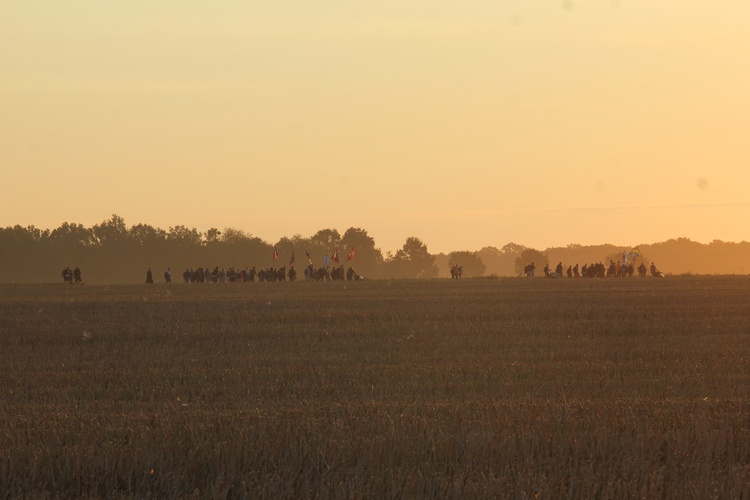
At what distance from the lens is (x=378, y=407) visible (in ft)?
45.6

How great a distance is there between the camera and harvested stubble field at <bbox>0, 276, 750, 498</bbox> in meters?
10.0

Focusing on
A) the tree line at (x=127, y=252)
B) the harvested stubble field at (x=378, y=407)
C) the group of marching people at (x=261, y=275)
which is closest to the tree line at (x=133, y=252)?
the tree line at (x=127, y=252)

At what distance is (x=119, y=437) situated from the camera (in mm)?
11734

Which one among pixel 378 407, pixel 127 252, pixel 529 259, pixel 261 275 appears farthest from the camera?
pixel 529 259

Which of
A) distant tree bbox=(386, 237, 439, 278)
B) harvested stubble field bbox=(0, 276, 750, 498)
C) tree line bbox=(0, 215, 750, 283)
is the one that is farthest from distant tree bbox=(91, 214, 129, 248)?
harvested stubble field bbox=(0, 276, 750, 498)

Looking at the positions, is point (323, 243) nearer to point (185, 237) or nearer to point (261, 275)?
point (185, 237)

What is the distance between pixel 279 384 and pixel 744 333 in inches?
588

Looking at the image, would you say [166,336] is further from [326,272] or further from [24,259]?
[24,259]

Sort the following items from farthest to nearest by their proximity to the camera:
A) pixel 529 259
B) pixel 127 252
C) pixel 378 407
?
pixel 529 259 < pixel 127 252 < pixel 378 407

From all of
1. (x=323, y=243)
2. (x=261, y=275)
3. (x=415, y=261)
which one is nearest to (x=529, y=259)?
(x=415, y=261)

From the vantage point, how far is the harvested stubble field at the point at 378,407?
10039 mm

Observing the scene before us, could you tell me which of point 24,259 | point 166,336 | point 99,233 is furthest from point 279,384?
point 99,233

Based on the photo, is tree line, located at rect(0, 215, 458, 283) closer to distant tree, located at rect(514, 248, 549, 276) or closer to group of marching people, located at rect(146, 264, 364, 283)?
distant tree, located at rect(514, 248, 549, 276)

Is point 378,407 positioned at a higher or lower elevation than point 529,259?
lower
